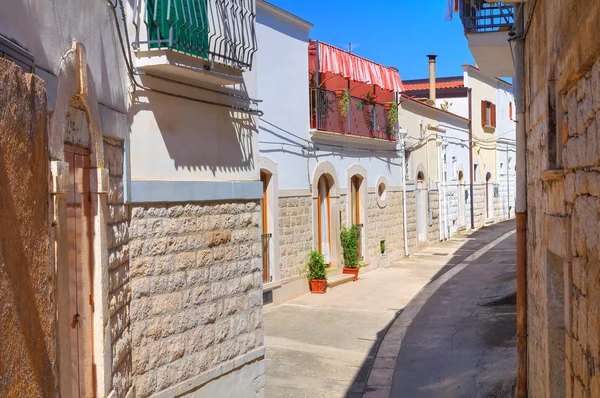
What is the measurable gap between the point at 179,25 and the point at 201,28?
1.40 feet

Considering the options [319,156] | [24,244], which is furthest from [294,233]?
[24,244]

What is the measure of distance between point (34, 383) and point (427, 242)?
21.2 metres

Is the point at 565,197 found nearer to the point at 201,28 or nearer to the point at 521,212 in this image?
the point at 521,212

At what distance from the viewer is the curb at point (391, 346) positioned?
8570 mm

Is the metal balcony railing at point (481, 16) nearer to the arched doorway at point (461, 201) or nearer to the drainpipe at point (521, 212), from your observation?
the drainpipe at point (521, 212)

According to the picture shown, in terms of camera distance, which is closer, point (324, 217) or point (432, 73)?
point (324, 217)

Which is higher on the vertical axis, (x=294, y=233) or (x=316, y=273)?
(x=294, y=233)

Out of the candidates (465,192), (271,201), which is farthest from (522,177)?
(465,192)

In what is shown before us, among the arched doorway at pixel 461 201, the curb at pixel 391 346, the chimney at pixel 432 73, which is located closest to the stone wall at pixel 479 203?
the arched doorway at pixel 461 201

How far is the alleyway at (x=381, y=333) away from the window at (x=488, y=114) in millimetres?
14305

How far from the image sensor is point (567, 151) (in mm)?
4152

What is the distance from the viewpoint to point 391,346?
10508 mm

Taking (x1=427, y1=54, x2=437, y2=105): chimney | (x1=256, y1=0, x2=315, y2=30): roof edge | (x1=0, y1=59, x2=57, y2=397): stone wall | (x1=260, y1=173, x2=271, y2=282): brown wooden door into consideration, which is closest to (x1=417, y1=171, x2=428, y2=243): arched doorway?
(x1=427, y1=54, x2=437, y2=105): chimney

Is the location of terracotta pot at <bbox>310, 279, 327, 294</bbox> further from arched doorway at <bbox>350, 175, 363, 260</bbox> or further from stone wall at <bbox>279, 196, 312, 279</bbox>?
arched doorway at <bbox>350, 175, 363, 260</bbox>
